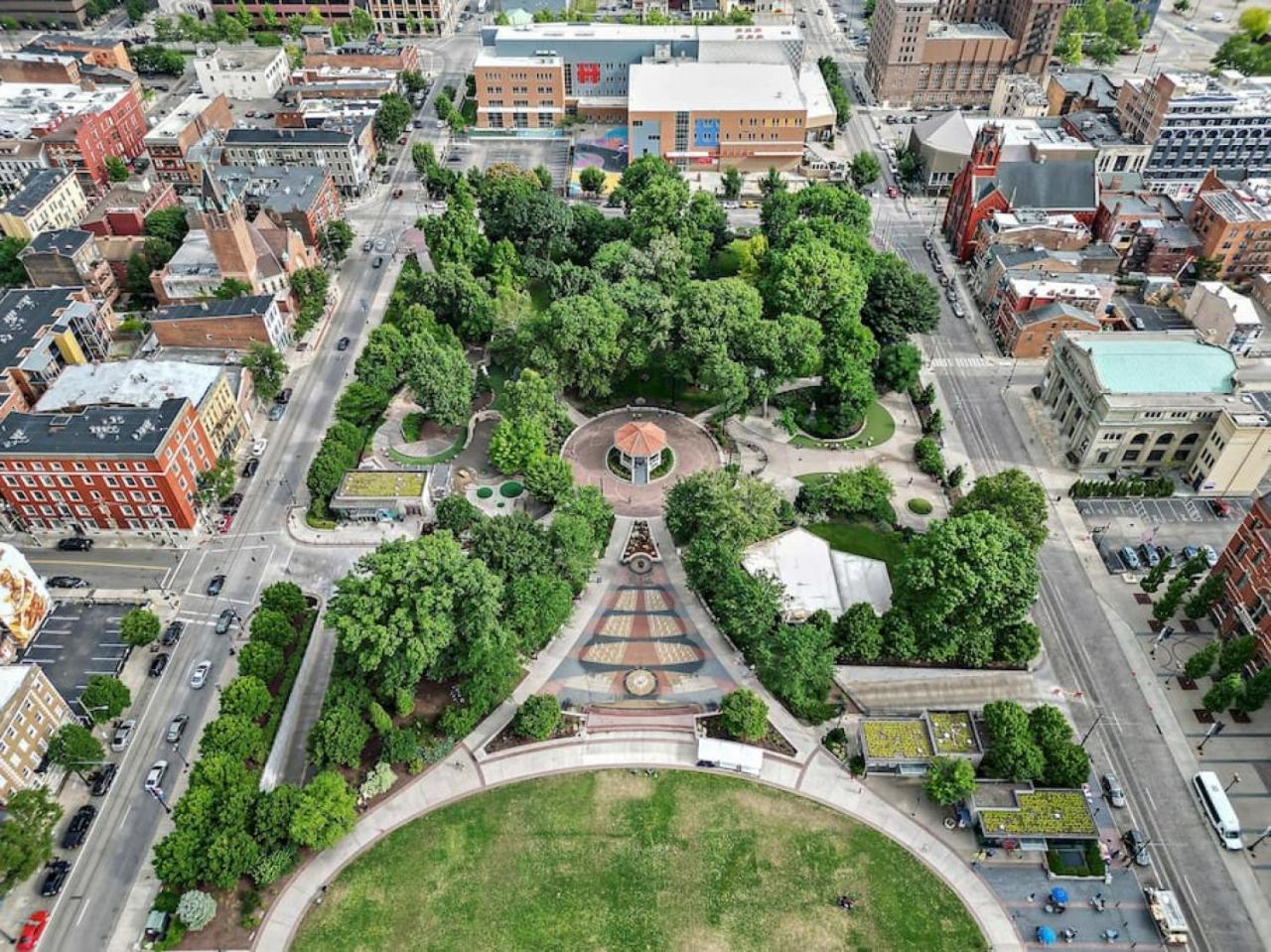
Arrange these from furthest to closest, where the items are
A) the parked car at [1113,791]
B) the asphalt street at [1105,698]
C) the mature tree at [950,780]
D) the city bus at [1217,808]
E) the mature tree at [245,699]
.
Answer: the mature tree at [245,699], the parked car at [1113,791], the mature tree at [950,780], the city bus at [1217,808], the asphalt street at [1105,698]

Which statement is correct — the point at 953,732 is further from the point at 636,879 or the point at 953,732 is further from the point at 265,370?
the point at 265,370

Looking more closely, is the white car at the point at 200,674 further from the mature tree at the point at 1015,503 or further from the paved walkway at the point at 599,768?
the mature tree at the point at 1015,503

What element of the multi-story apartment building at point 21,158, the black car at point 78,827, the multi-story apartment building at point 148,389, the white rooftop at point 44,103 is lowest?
the black car at point 78,827

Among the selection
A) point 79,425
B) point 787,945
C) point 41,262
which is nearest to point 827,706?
point 787,945

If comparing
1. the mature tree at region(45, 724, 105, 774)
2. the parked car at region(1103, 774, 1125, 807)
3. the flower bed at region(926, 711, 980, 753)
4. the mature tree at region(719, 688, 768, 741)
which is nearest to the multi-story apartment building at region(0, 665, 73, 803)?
the mature tree at region(45, 724, 105, 774)

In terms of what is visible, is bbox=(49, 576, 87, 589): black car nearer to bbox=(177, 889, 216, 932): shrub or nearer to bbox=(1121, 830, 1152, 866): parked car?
bbox=(177, 889, 216, 932): shrub

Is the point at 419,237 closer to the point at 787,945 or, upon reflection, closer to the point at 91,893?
the point at 91,893

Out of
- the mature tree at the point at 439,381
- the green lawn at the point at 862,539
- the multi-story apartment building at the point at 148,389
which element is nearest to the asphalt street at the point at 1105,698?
the green lawn at the point at 862,539

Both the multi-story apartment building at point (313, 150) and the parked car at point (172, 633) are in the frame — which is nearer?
the parked car at point (172, 633)
